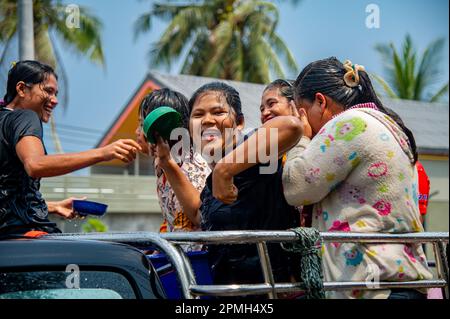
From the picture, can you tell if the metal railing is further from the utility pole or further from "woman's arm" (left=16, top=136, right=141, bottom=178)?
the utility pole

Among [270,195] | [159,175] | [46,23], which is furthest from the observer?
[46,23]

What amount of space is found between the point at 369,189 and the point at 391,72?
25338 millimetres

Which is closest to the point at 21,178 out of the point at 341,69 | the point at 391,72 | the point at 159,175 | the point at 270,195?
the point at 159,175

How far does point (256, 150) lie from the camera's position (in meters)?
2.55

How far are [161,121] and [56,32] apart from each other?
22.8 m

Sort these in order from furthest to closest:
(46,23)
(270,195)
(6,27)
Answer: (46,23) < (6,27) < (270,195)

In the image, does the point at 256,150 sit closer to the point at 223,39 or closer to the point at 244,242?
the point at 244,242

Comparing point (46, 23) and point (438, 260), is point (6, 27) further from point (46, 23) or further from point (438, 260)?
point (438, 260)

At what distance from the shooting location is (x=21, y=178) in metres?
3.42

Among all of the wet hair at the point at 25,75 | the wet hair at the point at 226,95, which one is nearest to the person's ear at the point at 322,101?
the wet hair at the point at 226,95

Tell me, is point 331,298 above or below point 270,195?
below

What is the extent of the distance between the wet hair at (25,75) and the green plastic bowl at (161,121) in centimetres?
119

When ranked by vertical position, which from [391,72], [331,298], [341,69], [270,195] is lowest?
[391,72]

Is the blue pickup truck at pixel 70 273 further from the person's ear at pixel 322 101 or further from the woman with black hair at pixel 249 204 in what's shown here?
the person's ear at pixel 322 101
